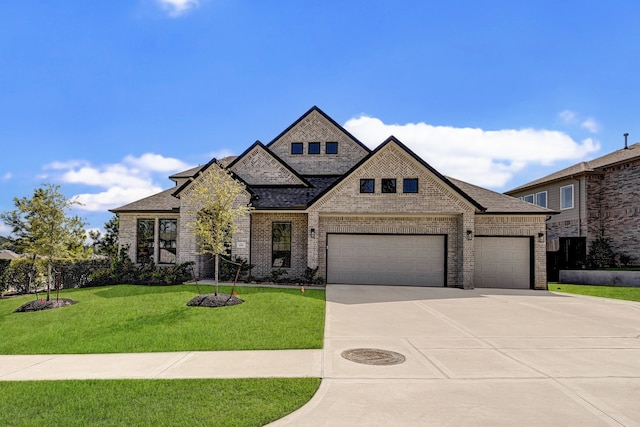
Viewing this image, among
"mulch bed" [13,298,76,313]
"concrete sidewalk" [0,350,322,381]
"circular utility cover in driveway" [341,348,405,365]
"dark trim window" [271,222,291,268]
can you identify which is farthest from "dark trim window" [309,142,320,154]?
"concrete sidewalk" [0,350,322,381]

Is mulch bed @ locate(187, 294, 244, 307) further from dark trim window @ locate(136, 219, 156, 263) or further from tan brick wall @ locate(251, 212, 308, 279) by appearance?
dark trim window @ locate(136, 219, 156, 263)

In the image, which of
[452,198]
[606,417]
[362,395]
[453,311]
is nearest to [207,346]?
[362,395]

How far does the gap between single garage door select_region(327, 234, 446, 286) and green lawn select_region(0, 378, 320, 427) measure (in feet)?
40.4

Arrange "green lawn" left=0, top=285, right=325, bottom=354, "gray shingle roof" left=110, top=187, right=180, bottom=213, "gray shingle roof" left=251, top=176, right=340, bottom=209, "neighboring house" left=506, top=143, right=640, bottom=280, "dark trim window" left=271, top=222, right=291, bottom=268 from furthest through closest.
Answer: "neighboring house" left=506, top=143, right=640, bottom=280
"gray shingle roof" left=110, top=187, right=180, bottom=213
"dark trim window" left=271, top=222, right=291, bottom=268
"gray shingle roof" left=251, top=176, right=340, bottom=209
"green lawn" left=0, top=285, right=325, bottom=354

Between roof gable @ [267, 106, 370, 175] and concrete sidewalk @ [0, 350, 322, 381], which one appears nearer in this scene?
concrete sidewalk @ [0, 350, 322, 381]

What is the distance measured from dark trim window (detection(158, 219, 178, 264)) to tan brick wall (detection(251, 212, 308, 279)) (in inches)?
175

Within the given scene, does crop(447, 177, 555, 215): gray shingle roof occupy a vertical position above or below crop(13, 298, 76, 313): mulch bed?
above

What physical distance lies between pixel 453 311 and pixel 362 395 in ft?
23.5

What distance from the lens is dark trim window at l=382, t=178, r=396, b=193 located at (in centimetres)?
1680

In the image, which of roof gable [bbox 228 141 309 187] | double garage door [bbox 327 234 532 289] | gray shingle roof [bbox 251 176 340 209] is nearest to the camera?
double garage door [bbox 327 234 532 289]

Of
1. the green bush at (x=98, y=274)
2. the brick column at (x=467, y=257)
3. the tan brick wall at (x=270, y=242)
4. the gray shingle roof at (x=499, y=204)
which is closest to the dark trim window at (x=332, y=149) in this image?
the tan brick wall at (x=270, y=242)

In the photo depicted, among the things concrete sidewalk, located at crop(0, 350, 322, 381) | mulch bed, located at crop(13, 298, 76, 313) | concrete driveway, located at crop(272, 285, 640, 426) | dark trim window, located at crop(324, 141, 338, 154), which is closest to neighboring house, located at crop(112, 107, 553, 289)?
dark trim window, located at crop(324, 141, 338, 154)

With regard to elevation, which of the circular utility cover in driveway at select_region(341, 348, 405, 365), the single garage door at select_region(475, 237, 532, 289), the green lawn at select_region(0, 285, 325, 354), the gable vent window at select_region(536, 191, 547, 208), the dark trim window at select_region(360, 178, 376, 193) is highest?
the gable vent window at select_region(536, 191, 547, 208)

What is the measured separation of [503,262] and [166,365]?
53.0 ft
